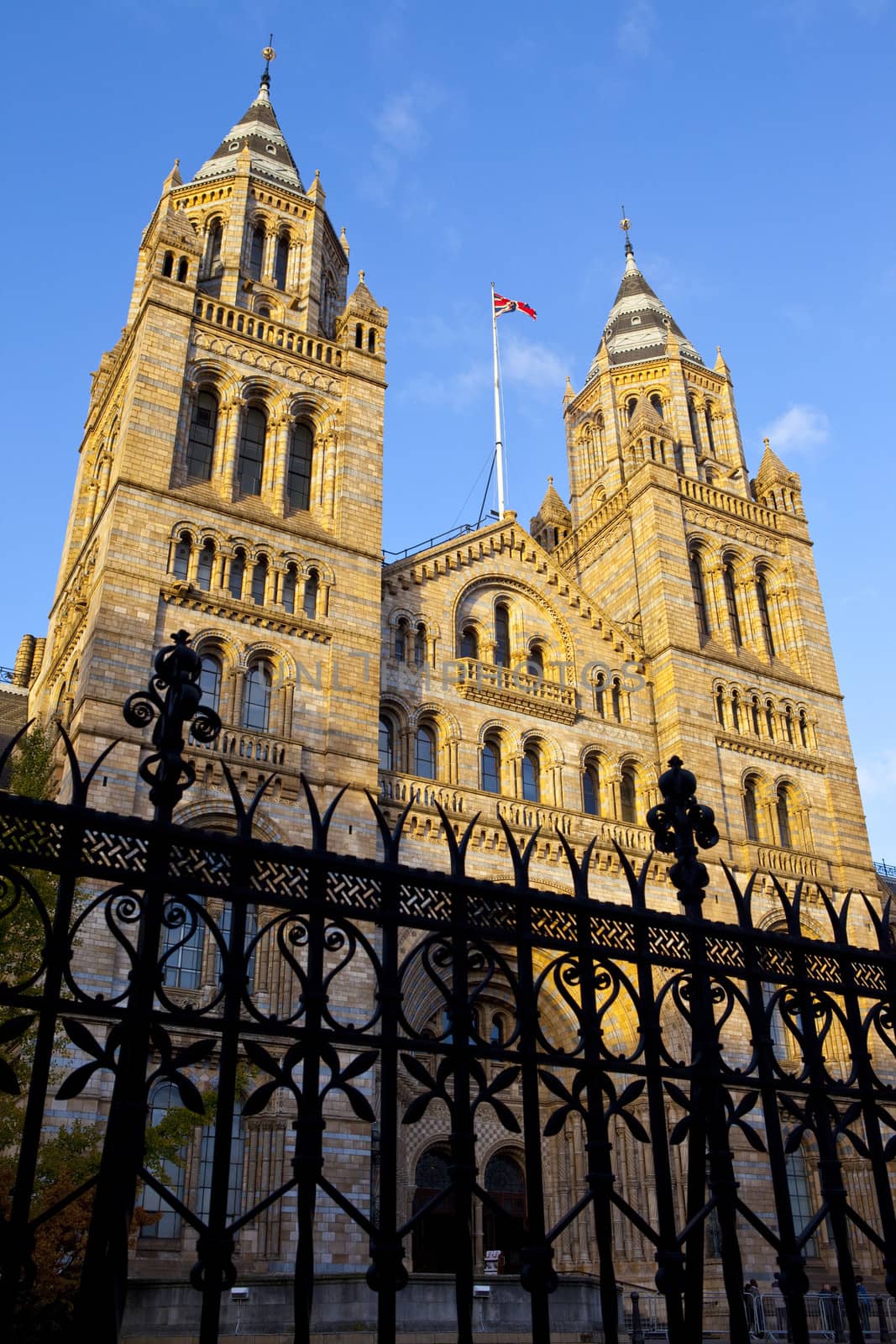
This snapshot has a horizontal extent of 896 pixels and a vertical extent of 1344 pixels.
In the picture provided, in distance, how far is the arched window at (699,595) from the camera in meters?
34.3

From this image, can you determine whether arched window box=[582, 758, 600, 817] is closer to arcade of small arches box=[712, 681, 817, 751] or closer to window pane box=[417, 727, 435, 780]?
window pane box=[417, 727, 435, 780]

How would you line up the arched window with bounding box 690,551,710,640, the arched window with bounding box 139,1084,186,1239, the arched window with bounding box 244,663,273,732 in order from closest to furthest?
the arched window with bounding box 139,1084,186,1239 → the arched window with bounding box 244,663,273,732 → the arched window with bounding box 690,551,710,640

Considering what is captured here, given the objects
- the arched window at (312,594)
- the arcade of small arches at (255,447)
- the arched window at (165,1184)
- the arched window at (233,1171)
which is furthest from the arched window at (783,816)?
the arched window at (165,1184)

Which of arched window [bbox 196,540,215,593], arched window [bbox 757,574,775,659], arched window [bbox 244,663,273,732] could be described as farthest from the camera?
arched window [bbox 757,574,775,659]

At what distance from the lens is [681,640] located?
32.7 metres

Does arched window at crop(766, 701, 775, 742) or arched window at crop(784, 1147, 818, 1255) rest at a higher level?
arched window at crop(766, 701, 775, 742)

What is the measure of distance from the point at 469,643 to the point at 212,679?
824 cm

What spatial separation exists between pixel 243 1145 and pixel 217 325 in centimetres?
1910

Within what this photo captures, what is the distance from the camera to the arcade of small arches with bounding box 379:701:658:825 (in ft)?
90.6

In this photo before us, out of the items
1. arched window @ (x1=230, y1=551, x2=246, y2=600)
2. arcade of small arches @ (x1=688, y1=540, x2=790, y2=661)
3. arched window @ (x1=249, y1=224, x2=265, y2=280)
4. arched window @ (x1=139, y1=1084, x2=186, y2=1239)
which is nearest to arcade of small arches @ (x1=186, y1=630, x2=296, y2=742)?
arched window @ (x1=230, y1=551, x2=246, y2=600)

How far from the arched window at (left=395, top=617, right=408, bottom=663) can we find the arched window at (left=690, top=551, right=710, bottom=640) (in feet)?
30.4

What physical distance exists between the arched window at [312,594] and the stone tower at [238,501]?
0.06 m

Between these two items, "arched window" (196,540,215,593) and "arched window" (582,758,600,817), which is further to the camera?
"arched window" (582,758,600,817)

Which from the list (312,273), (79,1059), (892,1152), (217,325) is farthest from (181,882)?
(312,273)
